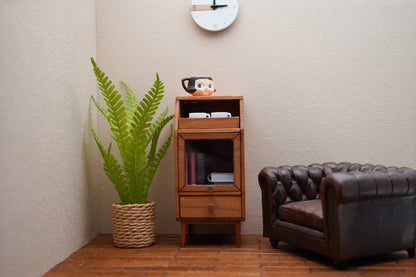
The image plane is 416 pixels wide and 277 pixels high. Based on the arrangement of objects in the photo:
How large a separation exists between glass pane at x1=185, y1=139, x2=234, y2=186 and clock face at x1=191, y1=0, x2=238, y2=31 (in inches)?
43.9

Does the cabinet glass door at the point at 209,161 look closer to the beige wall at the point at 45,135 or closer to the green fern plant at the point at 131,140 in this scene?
the green fern plant at the point at 131,140

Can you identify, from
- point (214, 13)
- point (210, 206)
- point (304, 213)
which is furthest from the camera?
point (214, 13)

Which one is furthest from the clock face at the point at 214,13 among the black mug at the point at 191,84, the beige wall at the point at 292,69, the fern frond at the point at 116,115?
the fern frond at the point at 116,115

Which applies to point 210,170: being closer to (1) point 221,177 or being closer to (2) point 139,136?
(1) point 221,177

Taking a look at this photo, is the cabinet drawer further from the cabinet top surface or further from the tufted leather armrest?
A: the cabinet top surface

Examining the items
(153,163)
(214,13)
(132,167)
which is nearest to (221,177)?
(153,163)

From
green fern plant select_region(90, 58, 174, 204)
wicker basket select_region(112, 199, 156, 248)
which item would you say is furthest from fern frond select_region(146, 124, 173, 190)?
wicker basket select_region(112, 199, 156, 248)

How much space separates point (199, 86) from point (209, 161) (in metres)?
0.63

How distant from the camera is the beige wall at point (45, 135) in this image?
2.28 metres

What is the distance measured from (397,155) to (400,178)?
982mm

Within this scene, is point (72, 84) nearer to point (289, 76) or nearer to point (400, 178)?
point (289, 76)

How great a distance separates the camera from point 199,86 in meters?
3.36

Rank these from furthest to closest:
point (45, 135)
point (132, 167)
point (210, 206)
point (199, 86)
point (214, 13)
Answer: point (214, 13), point (199, 86), point (132, 167), point (210, 206), point (45, 135)

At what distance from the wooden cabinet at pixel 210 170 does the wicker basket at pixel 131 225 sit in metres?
0.29
